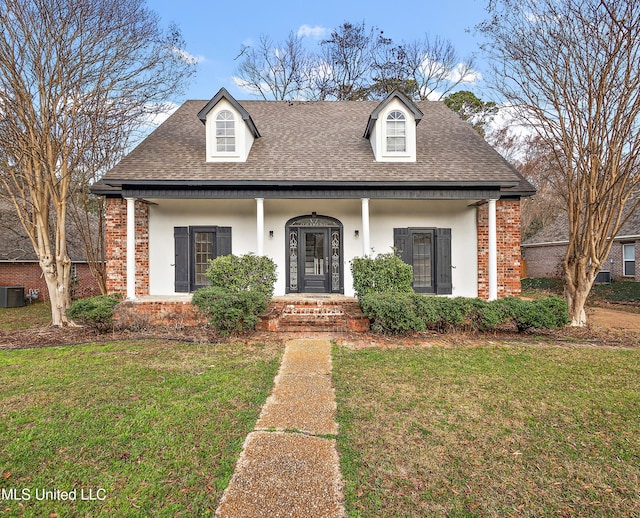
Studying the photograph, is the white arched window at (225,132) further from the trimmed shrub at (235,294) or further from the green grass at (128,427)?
the green grass at (128,427)

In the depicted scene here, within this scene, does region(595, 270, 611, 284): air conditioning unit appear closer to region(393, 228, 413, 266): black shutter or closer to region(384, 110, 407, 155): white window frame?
region(393, 228, 413, 266): black shutter

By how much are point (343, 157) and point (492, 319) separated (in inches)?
232

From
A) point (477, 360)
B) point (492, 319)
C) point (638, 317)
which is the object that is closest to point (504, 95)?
point (492, 319)

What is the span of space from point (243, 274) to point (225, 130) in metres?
4.53

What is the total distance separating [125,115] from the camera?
8.99 metres

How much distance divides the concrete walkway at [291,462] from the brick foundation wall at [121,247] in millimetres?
7283

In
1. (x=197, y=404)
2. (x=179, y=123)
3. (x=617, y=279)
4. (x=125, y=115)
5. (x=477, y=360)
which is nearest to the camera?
(x=197, y=404)

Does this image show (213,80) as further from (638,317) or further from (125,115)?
(638,317)

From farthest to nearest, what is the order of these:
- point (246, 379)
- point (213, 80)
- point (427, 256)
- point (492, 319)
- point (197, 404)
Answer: point (213, 80)
point (427, 256)
point (492, 319)
point (246, 379)
point (197, 404)

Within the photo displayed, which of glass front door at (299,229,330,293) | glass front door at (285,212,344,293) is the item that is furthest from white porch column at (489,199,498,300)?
glass front door at (299,229,330,293)

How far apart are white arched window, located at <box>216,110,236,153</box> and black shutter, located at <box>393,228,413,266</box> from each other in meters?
5.47

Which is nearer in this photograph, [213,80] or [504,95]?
[504,95]

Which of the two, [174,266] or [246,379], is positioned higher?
[174,266]

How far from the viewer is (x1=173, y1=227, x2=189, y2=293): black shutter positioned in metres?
10.1
